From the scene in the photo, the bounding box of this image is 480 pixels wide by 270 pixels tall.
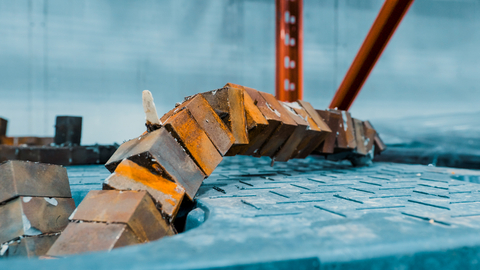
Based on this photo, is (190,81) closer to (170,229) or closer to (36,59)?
(36,59)

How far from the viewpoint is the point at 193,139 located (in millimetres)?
2018

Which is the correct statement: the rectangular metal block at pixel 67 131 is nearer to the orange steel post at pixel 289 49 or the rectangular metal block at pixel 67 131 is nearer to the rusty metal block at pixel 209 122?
the rusty metal block at pixel 209 122

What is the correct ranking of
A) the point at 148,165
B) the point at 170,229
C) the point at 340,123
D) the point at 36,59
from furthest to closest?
1. the point at 36,59
2. the point at 340,123
3. the point at 148,165
4. the point at 170,229

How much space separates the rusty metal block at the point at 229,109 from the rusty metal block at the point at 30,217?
118 centimetres

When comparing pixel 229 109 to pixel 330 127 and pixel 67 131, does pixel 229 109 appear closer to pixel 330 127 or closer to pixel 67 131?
pixel 330 127

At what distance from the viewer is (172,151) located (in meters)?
1.86

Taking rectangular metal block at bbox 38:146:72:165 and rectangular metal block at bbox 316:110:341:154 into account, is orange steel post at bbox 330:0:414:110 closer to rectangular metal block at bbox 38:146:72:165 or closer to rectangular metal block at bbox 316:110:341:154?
rectangular metal block at bbox 316:110:341:154

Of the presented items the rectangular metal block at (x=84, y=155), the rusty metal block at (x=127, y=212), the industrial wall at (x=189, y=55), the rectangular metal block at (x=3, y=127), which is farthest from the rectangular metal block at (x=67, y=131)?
the rusty metal block at (x=127, y=212)

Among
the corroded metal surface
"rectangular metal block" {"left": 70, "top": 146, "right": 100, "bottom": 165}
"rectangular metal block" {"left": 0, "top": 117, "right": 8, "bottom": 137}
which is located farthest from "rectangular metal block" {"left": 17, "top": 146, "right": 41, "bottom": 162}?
the corroded metal surface

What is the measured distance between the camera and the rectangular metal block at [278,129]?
112 inches

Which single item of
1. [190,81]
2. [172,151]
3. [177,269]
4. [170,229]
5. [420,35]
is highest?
[420,35]

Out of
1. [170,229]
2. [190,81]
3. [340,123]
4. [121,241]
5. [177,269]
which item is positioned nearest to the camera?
[177,269]

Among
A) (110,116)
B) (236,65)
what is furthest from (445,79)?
(110,116)

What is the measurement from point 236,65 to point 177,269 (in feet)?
23.5
